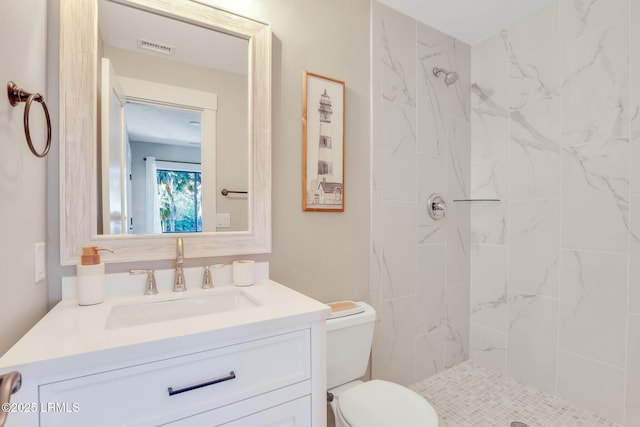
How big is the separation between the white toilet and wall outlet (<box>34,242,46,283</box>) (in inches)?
40.4

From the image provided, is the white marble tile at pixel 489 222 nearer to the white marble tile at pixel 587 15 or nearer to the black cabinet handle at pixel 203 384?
the white marble tile at pixel 587 15

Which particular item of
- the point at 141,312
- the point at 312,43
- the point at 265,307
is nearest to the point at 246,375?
the point at 265,307

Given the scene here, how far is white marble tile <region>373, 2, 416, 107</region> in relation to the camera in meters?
1.79

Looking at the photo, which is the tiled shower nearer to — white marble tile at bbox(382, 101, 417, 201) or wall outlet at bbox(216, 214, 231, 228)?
white marble tile at bbox(382, 101, 417, 201)

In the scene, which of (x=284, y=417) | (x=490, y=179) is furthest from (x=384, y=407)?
(x=490, y=179)

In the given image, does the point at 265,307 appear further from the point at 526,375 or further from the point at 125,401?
the point at 526,375

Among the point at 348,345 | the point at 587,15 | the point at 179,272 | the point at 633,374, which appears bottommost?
the point at 633,374

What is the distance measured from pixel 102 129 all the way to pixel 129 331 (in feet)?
2.51

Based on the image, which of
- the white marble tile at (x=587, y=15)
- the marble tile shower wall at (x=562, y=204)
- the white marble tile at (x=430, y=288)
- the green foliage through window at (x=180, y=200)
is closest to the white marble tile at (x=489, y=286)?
the marble tile shower wall at (x=562, y=204)

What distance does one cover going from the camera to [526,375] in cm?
197

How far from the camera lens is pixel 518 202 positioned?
201cm

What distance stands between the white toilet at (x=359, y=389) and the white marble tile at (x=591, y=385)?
112 cm

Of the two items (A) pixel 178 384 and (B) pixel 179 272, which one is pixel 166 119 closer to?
(B) pixel 179 272

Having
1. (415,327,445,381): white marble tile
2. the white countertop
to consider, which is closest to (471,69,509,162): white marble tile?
(415,327,445,381): white marble tile
